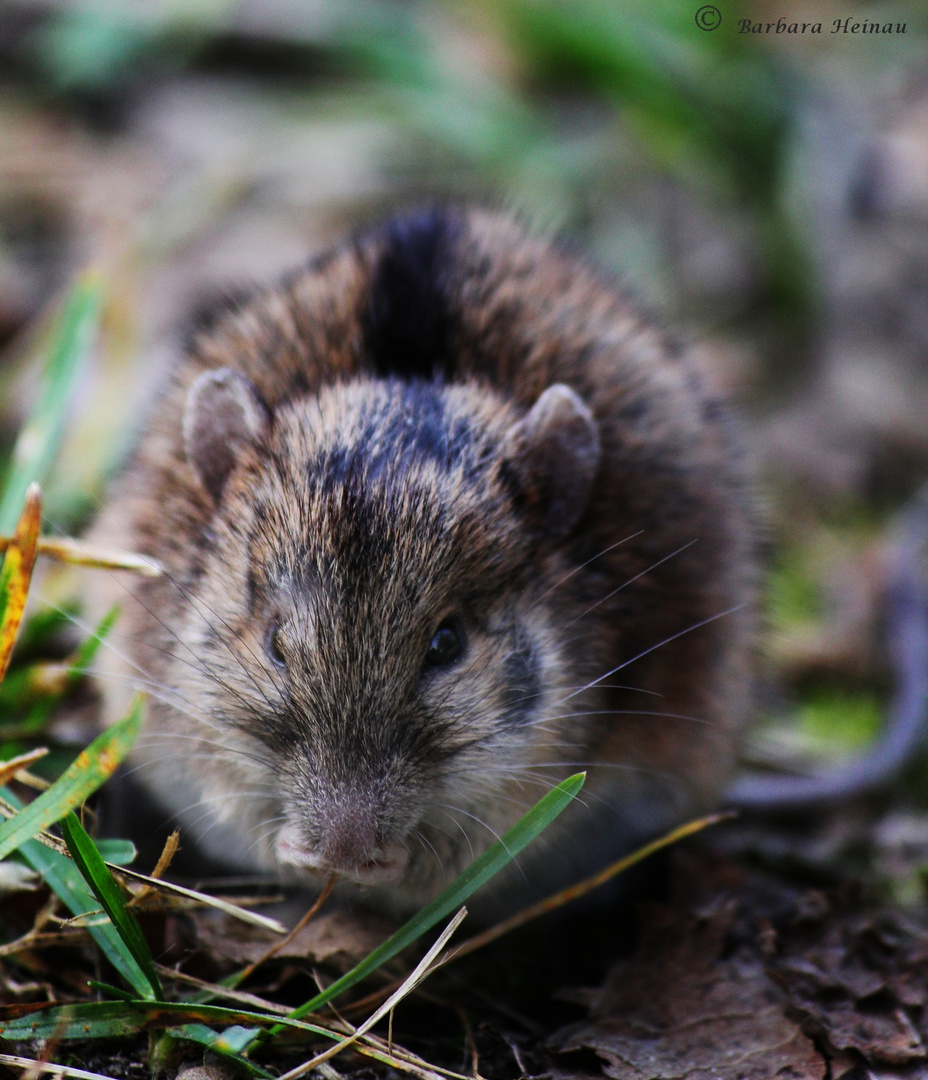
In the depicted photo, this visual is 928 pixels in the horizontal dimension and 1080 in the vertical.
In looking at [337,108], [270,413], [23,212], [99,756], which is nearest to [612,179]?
[337,108]

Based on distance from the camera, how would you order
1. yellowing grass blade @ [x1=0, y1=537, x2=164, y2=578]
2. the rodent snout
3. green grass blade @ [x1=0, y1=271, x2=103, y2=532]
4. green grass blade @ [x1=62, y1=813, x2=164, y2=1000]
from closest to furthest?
green grass blade @ [x1=62, y1=813, x2=164, y2=1000] → the rodent snout → yellowing grass blade @ [x1=0, y1=537, x2=164, y2=578] → green grass blade @ [x1=0, y1=271, x2=103, y2=532]

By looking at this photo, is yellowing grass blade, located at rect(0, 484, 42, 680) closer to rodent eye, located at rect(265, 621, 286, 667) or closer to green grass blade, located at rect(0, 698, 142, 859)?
green grass blade, located at rect(0, 698, 142, 859)

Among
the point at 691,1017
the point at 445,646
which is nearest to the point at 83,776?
the point at 445,646

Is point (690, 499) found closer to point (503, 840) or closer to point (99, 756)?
point (503, 840)

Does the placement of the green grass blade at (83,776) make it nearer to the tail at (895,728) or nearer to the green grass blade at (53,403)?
the green grass blade at (53,403)

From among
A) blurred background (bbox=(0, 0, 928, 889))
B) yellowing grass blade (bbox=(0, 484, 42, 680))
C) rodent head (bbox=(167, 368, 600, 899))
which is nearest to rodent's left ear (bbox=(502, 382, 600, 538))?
rodent head (bbox=(167, 368, 600, 899))

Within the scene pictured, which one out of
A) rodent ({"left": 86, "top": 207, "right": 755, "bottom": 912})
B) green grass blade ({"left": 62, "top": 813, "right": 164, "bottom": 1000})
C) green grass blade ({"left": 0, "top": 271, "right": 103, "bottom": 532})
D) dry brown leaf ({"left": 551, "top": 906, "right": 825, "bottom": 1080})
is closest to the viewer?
Answer: green grass blade ({"left": 62, "top": 813, "right": 164, "bottom": 1000})

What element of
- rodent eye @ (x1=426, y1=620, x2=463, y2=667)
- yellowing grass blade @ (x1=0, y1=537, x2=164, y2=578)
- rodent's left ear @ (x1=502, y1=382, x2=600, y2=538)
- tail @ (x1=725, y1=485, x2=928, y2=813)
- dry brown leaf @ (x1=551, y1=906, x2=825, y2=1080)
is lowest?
dry brown leaf @ (x1=551, y1=906, x2=825, y2=1080)
